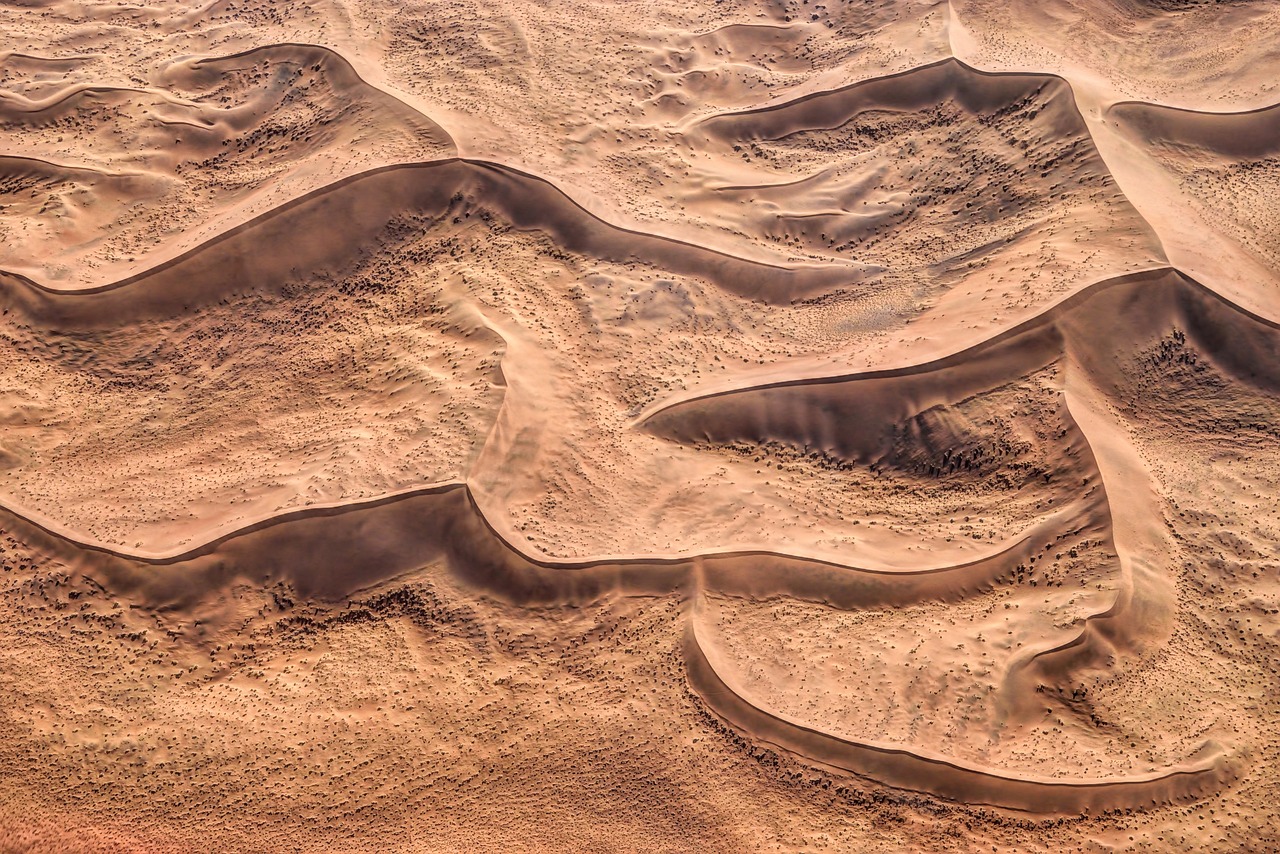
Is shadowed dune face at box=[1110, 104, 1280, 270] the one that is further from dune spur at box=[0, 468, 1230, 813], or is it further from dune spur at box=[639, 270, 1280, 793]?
dune spur at box=[0, 468, 1230, 813]

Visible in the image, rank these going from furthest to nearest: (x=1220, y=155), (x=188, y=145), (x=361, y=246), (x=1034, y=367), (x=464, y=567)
Result: (x=188, y=145), (x=1220, y=155), (x=361, y=246), (x=1034, y=367), (x=464, y=567)

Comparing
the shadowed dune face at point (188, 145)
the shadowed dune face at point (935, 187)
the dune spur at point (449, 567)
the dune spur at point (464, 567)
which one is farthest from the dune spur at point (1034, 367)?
the shadowed dune face at point (188, 145)

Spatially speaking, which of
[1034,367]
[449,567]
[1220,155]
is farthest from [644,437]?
[1220,155]

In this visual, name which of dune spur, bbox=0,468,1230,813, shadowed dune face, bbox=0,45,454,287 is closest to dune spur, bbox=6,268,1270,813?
dune spur, bbox=0,468,1230,813

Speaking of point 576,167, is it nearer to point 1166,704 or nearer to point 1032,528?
point 1032,528

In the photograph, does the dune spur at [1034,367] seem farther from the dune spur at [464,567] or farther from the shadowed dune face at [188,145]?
the shadowed dune face at [188,145]

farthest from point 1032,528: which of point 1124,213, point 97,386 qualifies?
point 97,386

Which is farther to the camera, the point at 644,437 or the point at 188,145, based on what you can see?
the point at 188,145

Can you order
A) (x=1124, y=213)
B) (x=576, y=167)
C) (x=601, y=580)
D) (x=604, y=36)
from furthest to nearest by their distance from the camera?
(x=604, y=36) → (x=576, y=167) → (x=1124, y=213) → (x=601, y=580)

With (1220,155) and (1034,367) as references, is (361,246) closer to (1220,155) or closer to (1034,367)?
(1034,367)
